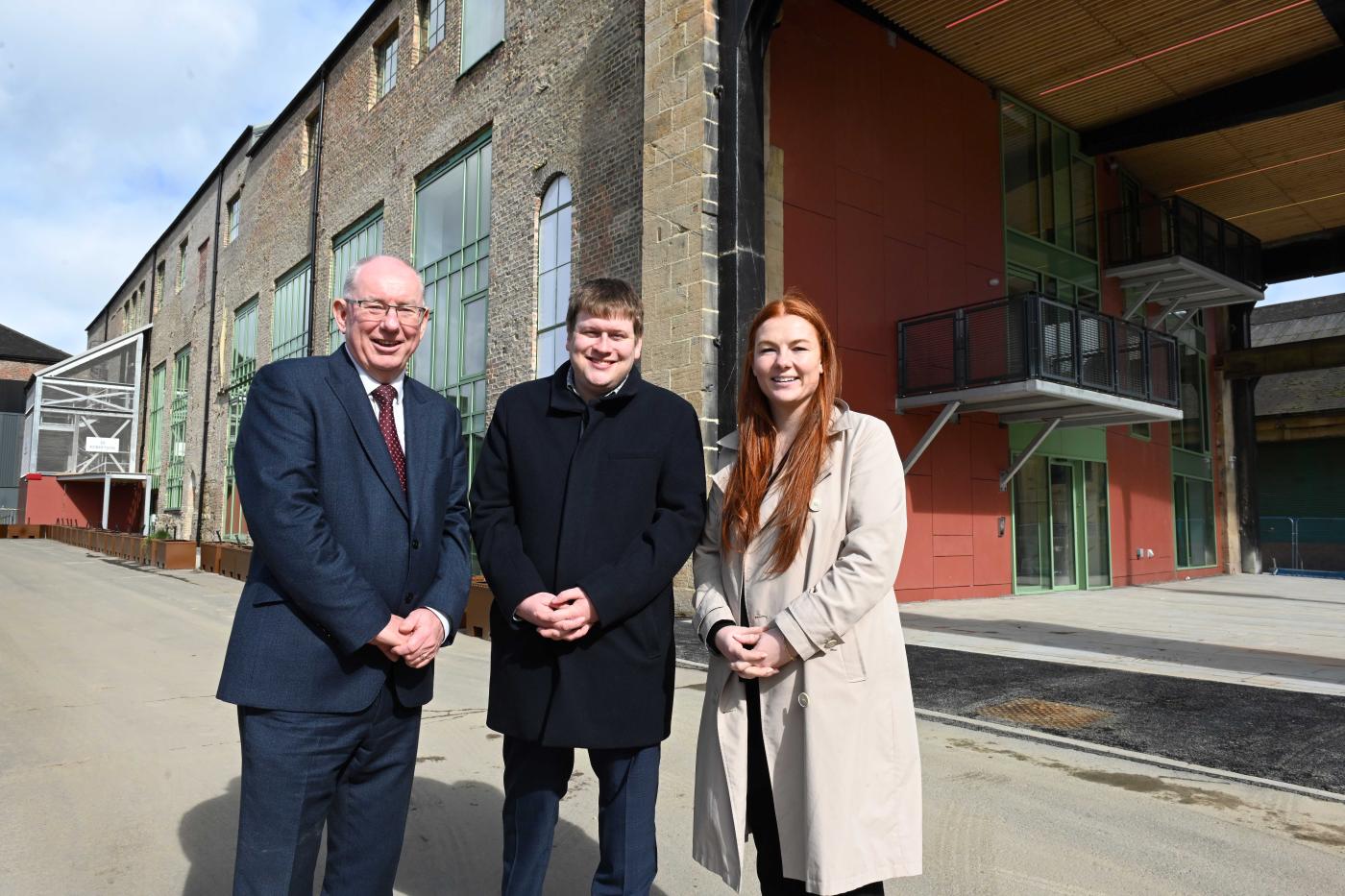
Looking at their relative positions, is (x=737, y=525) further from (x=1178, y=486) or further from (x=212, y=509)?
(x=212, y=509)

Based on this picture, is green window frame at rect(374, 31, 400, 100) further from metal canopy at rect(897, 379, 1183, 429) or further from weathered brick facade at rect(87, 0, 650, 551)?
metal canopy at rect(897, 379, 1183, 429)

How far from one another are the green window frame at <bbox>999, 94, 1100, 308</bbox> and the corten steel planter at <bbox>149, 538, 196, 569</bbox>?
18307 millimetres

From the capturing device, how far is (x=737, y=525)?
235 centimetres

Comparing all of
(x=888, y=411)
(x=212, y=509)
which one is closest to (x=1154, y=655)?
(x=888, y=411)

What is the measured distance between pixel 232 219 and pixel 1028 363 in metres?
27.7

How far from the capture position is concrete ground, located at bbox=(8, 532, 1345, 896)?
3016 millimetres

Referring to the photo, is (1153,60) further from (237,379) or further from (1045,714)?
(237,379)

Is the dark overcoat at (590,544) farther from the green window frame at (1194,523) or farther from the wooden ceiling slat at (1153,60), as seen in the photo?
the green window frame at (1194,523)

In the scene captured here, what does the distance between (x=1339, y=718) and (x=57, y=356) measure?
72.0 meters

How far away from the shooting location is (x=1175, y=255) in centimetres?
1681

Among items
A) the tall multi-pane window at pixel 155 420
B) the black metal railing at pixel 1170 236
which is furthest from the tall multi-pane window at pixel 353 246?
the tall multi-pane window at pixel 155 420

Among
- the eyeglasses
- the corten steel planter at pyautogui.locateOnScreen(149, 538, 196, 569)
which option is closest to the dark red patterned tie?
the eyeglasses

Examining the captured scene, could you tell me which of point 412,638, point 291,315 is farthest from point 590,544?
point 291,315

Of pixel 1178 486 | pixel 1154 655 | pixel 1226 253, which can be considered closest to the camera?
pixel 1154 655
